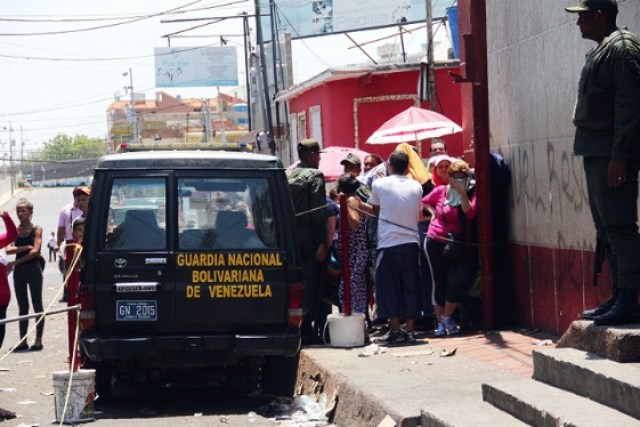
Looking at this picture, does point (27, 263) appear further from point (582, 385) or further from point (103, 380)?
point (582, 385)

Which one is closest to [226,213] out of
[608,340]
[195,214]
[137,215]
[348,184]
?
[195,214]

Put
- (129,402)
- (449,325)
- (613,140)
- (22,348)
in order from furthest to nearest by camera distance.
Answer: (22,348) < (449,325) < (129,402) < (613,140)

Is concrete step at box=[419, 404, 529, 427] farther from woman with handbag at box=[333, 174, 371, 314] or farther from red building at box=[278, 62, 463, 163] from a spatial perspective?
red building at box=[278, 62, 463, 163]

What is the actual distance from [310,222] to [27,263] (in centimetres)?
436

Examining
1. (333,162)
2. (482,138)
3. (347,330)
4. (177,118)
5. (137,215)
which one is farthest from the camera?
(177,118)

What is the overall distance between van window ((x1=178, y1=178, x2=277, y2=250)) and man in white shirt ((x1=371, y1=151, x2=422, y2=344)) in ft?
6.08

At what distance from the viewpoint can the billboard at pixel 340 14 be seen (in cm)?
3962

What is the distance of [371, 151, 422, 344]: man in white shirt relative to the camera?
412 inches

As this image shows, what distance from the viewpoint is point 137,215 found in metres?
8.90

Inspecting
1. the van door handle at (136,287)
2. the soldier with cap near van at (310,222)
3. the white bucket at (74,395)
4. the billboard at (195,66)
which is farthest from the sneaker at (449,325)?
the billboard at (195,66)

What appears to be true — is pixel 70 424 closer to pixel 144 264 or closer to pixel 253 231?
pixel 144 264

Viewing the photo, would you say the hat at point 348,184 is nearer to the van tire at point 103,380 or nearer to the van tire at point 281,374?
the van tire at point 281,374

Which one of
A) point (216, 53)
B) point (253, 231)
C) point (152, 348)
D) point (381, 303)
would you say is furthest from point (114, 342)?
point (216, 53)

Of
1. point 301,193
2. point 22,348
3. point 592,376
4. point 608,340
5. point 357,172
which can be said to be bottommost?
point 22,348
